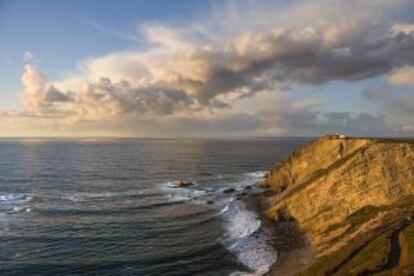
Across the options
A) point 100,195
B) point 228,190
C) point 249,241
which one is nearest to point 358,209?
A: point 249,241

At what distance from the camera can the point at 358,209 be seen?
4588 centimetres

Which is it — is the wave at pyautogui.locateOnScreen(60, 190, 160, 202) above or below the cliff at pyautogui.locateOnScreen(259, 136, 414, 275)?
below

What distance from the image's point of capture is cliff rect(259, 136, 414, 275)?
31297 millimetres

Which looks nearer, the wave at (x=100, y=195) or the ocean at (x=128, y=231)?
the ocean at (x=128, y=231)

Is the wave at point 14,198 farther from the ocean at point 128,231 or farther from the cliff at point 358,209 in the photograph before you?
the cliff at point 358,209

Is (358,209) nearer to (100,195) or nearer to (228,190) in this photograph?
(228,190)

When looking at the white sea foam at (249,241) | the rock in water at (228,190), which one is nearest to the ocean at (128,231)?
the white sea foam at (249,241)

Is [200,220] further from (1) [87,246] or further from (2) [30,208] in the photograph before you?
(2) [30,208]

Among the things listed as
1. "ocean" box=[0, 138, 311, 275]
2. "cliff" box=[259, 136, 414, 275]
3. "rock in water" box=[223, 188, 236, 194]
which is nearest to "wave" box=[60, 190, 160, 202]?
"ocean" box=[0, 138, 311, 275]

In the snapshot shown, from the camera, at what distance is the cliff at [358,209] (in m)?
31.3

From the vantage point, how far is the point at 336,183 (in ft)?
167

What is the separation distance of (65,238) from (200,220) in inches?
697

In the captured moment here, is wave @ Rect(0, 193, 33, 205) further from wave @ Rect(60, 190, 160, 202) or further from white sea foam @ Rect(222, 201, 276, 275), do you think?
white sea foam @ Rect(222, 201, 276, 275)

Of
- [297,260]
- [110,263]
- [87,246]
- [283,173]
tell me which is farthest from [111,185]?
[297,260]
